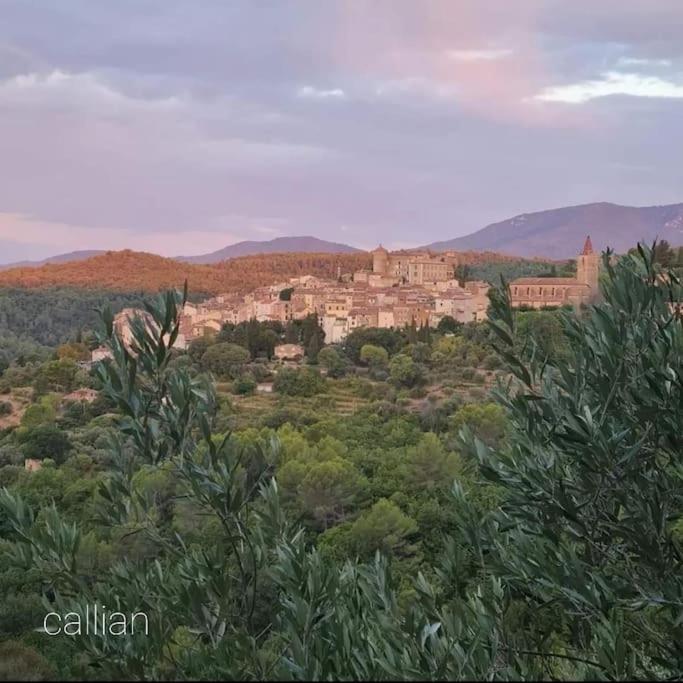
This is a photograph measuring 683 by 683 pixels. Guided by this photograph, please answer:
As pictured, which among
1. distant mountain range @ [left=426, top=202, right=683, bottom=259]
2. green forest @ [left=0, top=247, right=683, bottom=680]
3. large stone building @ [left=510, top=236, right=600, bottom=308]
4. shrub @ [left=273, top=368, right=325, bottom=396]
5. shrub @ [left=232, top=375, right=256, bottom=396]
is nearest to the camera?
green forest @ [left=0, top=247, right=683, bottom=680]

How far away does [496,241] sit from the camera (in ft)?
305

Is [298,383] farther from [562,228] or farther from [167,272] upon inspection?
[562,228]

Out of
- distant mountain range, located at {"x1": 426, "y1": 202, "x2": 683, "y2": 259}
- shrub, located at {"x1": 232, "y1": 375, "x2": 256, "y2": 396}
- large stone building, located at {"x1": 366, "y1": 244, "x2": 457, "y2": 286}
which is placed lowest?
shrub, located at {"x1": 232, "y1": 375, "x2": 256, "y2": 396}

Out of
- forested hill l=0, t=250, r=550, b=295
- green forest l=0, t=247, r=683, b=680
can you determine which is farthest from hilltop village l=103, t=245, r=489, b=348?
green forest l=0, t=247, r=683, b=680

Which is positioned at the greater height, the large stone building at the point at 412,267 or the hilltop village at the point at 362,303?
the large stone building at the point at 412,267

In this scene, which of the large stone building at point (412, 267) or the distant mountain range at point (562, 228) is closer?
the large stone building at point (412, 267)

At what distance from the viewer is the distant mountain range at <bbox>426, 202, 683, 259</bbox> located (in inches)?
2315

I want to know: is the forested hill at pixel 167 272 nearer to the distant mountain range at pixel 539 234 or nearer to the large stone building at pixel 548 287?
the distant mountain range at pixel 539 234

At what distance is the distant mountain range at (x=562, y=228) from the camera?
58812mm

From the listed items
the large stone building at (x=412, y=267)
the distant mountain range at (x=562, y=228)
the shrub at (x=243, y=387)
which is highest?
the distant mountain range at (x=562, y=228)

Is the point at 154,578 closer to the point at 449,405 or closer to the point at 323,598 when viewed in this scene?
the point at 323,598

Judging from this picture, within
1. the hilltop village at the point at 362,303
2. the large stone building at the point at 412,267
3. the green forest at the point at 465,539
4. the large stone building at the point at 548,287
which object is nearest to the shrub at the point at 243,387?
the hilltop village at the point at 362,303

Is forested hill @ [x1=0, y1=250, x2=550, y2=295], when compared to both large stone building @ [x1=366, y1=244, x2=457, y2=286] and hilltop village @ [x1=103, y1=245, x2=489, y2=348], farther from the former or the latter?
hilltop village @ [x1=103, y1=245, x2=489, y2=348]

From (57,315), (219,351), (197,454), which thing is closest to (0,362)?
(219,351)
